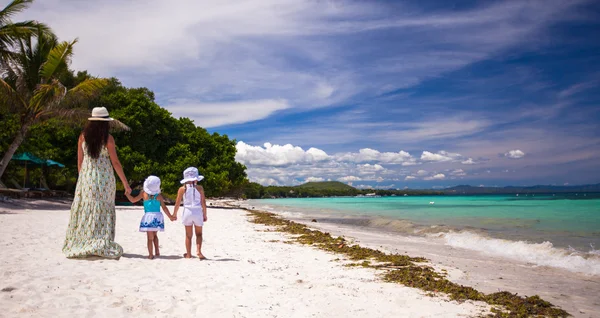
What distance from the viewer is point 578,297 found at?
241 inches

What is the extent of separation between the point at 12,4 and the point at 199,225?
688 inches

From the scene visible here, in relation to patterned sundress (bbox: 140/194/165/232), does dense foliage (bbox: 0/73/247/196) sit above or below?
above

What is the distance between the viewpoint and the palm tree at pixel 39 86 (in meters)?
19.2

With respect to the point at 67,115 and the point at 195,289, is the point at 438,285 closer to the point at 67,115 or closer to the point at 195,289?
the point at 195,289

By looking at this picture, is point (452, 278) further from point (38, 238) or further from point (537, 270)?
point (38, 238)

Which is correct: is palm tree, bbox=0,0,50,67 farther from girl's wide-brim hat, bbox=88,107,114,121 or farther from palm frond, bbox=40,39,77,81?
girl's wide-brim hat, bbox=88,107,114,121

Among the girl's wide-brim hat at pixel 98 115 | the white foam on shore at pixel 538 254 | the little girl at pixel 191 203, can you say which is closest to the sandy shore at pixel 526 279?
the white foam on shore at pixel 538 254

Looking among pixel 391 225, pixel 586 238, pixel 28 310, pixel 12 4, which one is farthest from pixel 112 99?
pixel 586 238

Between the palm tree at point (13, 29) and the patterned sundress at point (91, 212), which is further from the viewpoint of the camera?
the palm tree at point (13, 29)

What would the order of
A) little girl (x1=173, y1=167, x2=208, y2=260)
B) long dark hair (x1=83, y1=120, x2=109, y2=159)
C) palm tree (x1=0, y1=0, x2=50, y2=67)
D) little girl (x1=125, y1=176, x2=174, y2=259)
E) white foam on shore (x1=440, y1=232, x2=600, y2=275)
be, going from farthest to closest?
palm tree (x1=0, y1=0, x2=50, y2=67)
white foam on shore (x1=440, y1=232, x2=600, y2=275)
little girl (x1=173, y1=167, x2=208, y2=260)
little girl (x1=125, y1=176, x2=174, y2=259)
long dark hair (x1=83, y1=120, x2=109, y2=159)

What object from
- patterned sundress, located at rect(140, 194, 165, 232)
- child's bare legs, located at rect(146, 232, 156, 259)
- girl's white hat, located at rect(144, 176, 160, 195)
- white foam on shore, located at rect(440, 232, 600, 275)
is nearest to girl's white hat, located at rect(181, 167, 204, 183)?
girl's white hat, located at rect(144, 176, 160, 195)

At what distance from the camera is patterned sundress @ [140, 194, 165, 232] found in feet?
24.1

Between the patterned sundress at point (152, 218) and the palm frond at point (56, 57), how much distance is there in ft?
53.1

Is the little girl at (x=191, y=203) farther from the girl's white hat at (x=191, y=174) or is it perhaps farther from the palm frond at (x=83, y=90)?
the palm frond at (x=83, y=90)
